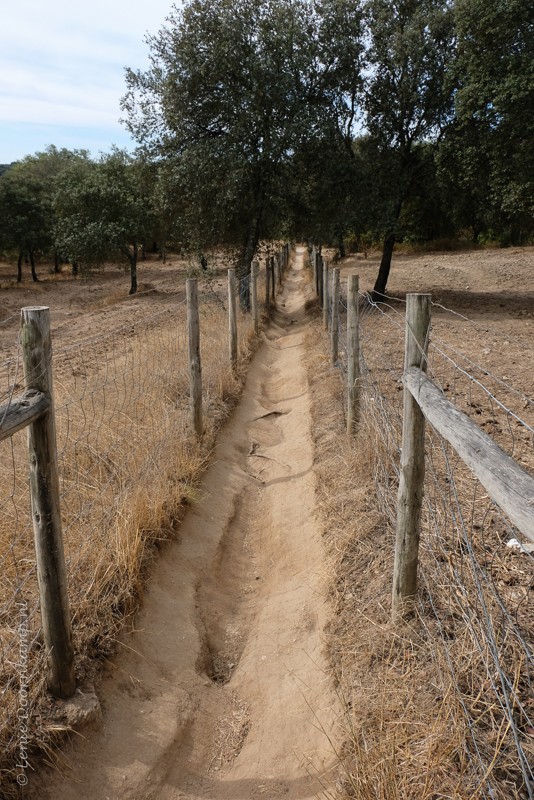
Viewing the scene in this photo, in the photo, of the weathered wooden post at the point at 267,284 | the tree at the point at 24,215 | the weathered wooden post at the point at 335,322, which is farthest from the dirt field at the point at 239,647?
the tree at the point at 24,215

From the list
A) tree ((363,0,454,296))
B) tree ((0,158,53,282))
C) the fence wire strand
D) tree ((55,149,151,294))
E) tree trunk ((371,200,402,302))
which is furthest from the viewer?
tree ((0,158,53,282))

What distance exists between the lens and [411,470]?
2.92 metres

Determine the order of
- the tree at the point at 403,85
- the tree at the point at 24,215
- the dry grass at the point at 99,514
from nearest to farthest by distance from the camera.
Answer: the dry grass at the point at 99,514 < the tree at the point at 403,85 < the tree at the point at 24,215

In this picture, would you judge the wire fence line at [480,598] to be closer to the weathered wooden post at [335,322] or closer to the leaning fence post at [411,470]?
the leaning fence post at [411,470]

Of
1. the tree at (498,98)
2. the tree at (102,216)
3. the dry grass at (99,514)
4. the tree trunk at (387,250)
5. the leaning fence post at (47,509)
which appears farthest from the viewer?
Answer: the tree at (102,216)

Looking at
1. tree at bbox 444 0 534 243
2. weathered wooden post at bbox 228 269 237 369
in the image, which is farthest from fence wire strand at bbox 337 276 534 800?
tree at bbox 444 0 534 243

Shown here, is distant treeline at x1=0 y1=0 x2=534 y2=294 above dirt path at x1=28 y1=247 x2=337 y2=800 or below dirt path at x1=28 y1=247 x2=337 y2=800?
above

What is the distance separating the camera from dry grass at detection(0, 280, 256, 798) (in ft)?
9.14

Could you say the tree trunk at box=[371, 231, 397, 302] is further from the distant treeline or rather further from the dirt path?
the dirt path

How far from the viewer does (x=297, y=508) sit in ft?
18.4

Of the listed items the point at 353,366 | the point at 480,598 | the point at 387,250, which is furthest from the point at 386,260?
the point at 480,598

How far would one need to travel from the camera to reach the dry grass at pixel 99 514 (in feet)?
9.14

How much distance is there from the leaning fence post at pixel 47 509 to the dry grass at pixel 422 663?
1.41 metres

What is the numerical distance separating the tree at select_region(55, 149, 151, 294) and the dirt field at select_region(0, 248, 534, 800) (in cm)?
1832
